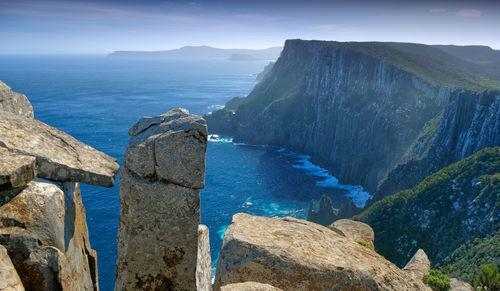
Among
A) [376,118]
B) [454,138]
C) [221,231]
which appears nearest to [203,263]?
[221,231]

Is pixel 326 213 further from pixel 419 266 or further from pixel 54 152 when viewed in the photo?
pixel 54 152

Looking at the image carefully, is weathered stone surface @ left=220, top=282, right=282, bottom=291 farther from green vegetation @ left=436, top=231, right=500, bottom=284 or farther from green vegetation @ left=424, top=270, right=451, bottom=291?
green vegetation @ left=436, top=231, right=500, bottom=284

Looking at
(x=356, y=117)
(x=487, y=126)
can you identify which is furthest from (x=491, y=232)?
(x=356, y=117)

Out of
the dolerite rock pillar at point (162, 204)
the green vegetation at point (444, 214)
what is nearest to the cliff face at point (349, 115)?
the green vegetation at point (444, 214)

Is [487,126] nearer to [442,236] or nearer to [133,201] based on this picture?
[442,236]

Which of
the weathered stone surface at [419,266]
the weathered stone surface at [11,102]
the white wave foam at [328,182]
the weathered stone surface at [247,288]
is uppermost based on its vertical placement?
the weathered stone surface at [11,102]

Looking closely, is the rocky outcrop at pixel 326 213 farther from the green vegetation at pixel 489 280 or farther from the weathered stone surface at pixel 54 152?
the weathered stone surface at pixel 54 152
